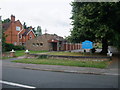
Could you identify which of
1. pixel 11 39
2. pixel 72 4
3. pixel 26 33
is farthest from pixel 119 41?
pixel 26 33

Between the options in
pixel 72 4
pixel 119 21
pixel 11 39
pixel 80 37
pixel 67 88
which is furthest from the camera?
pixel 11 39

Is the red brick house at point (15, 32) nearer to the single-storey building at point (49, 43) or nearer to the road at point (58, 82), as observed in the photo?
the single-storey building at point (49, 43)

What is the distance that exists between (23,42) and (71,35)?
1105 inches

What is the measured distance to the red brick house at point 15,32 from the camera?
125 feet

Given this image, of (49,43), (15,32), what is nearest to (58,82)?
(49,43)

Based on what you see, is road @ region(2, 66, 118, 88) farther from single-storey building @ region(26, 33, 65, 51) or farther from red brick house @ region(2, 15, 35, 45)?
red brick house @ region(2, 15, 35, 45)

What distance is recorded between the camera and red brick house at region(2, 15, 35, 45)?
38.1 m

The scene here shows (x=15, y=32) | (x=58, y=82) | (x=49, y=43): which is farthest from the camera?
(x=15, y=32)

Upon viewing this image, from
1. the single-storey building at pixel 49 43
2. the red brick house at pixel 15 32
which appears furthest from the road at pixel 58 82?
the red brick house at pixel 15 32

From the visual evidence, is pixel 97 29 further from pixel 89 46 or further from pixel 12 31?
pixel 12 31

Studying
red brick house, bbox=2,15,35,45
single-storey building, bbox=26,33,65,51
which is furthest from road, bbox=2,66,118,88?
red brick house, bbox=2,15,35,45

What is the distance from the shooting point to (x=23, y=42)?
42156 mm

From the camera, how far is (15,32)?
3975 cm

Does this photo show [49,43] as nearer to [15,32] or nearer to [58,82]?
[15,32]
